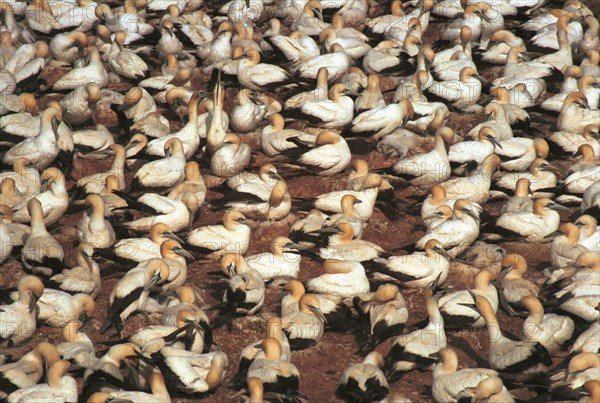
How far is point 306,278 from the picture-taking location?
15508mm

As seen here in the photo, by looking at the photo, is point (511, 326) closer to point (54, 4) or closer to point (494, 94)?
point (494, 94)

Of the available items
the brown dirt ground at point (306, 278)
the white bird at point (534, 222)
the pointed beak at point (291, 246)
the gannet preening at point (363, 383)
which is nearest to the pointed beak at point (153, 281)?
the brown dirt ground at point (306, 278)

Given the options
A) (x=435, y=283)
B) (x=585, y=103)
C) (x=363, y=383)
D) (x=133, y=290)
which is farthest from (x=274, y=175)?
(x=585, y=103)

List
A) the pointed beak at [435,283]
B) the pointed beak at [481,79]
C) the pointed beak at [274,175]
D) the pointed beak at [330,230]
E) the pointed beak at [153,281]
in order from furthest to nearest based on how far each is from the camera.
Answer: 1. the pointed beak at [481,79]
2. the pointed beak at [274,175]
3. the pointed beak at [330,230]
4. the pointed beak at [435,283]
5. the pointed beak at [153,281]

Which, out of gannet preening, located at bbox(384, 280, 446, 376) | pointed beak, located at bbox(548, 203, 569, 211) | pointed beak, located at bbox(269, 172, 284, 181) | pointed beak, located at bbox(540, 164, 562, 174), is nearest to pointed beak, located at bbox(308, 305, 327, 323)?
gannet preening, located at bbox(384, 280, 446, 376)

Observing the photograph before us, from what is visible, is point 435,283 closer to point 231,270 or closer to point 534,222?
point 534,222

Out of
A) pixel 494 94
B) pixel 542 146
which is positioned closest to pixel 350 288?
pixel 542 146

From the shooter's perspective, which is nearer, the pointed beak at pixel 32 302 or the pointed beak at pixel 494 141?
the pointed beak at pixel 32 302

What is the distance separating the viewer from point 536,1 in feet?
77.3

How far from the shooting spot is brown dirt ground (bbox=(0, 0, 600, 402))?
13328mm

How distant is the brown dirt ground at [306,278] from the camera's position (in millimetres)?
13328

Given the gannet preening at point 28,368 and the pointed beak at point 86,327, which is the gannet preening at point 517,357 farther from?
the gannet preening at point 28,368

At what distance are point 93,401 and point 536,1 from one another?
14.8 metres

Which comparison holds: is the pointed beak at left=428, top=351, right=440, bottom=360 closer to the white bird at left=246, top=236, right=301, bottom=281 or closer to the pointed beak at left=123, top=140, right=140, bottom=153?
the white bird at left=246, top=236, right=301, bottom=281
